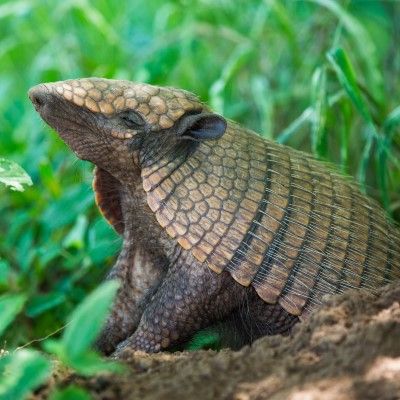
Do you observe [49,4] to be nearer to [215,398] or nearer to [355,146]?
[355,146]

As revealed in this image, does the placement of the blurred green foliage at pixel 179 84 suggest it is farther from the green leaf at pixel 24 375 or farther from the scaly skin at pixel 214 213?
the green leaf at pixel 24 375

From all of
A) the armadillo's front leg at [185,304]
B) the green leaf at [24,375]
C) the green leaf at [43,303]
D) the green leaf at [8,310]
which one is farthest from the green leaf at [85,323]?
the green leaf at [43,303]

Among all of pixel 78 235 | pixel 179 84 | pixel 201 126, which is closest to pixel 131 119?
pixel 201 126

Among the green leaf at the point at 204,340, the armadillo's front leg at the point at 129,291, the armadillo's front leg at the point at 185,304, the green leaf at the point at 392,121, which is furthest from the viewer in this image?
the green leaf at the point at 392,121

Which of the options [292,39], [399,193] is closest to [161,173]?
[399,193]

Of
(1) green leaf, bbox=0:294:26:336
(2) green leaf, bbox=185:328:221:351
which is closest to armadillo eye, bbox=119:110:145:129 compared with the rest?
(2) green leaf, bbox=185:328:221:351

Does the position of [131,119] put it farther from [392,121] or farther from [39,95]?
[392,121]
